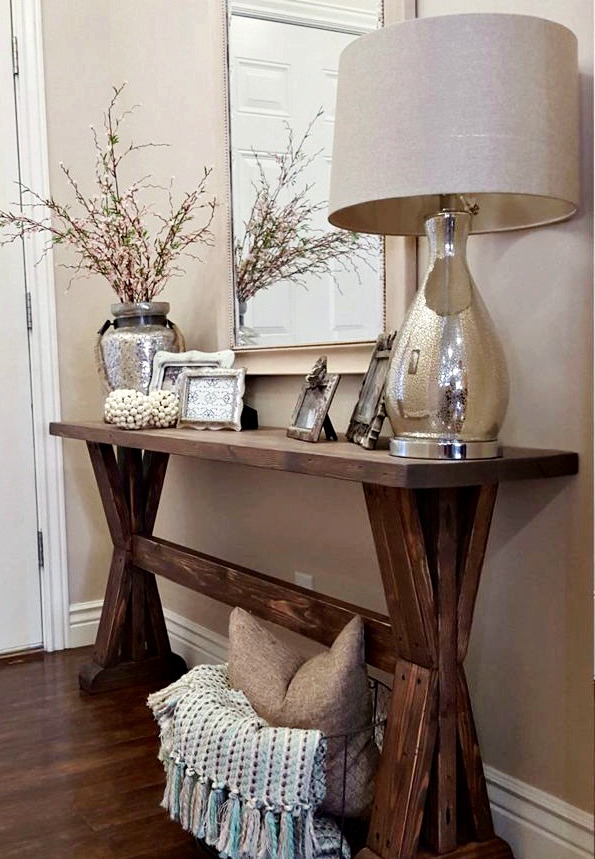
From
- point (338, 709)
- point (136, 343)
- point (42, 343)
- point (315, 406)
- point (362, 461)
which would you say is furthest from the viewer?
point (42, 343)

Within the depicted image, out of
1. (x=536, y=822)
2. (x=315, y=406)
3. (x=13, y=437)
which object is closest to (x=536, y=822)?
(x=536, y=822)

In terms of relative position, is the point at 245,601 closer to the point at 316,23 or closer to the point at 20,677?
the point at 20,677

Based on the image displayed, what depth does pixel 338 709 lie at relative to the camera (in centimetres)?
173

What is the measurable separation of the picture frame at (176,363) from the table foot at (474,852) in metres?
1.34

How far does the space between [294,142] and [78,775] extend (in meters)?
1.69

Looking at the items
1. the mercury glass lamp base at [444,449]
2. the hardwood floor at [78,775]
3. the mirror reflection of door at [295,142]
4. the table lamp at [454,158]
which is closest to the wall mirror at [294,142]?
the mirror reflection of door at [295,142]

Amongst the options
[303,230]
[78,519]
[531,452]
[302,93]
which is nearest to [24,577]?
[78,519]

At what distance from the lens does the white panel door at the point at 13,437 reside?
3.14 metres

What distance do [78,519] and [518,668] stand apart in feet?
6.53

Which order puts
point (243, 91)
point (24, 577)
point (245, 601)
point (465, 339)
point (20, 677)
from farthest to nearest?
point (24, 577), point (20, 677), point (243, 91), point (245, 601), point (465, 339)

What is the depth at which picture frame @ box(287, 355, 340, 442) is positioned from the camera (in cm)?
191

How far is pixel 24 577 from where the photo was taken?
3273 mm

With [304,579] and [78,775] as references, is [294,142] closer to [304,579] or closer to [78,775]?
[304,579]

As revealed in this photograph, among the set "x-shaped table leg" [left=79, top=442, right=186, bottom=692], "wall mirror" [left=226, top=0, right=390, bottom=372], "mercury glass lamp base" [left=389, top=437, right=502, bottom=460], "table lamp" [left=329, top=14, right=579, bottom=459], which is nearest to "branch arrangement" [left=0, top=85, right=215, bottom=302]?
"wall mirror" [left=226, top=0, right=390, bottom=372]
